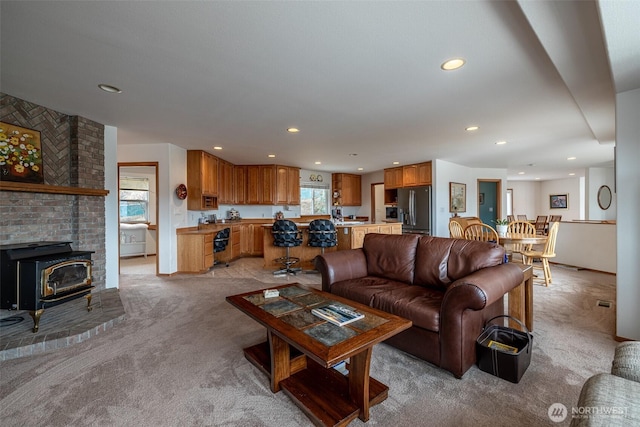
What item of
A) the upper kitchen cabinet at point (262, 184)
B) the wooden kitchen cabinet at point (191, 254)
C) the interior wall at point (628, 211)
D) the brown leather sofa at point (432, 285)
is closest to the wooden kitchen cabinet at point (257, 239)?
the upper kitchen cabinet at point (262, 184)

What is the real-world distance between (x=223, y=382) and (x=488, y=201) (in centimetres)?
878

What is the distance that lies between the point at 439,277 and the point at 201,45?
2.69 metres

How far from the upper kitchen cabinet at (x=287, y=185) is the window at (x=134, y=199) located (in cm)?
360

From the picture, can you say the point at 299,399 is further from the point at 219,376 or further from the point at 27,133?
the point at 27,133

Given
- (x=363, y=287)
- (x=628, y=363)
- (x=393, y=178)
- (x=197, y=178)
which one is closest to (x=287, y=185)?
(x=197, y=178)

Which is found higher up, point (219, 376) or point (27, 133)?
point (27, 133)

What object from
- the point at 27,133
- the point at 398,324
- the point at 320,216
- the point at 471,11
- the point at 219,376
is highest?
the point at 471,11

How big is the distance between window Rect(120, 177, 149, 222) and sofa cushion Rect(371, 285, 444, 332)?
7.35m

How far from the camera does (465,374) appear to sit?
200 cm

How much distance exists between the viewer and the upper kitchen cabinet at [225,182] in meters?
6.41

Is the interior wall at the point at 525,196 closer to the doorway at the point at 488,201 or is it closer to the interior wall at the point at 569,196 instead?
the interior wall at the point at 569,196

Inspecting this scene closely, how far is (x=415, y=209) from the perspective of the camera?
6.88 metres

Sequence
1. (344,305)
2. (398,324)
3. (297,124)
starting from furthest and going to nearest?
1. (297,124)
2. (344,305)
3. (398,324)

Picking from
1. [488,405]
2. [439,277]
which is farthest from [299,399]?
[439,277]
